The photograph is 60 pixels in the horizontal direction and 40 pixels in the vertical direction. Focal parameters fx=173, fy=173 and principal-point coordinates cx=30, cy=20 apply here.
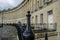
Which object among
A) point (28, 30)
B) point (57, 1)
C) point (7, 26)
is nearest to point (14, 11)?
point (7, 26)

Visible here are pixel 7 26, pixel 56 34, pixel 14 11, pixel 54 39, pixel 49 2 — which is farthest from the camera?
pixel 14 11

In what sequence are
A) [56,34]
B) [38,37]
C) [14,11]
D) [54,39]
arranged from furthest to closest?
1. [14,11]
2. [56,34]
3. [54,39]
4. [38,37]

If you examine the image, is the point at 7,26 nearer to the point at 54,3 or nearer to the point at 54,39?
the point at 54,3

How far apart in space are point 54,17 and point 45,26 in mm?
2034

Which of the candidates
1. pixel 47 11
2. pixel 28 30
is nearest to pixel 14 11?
pixel 47 11

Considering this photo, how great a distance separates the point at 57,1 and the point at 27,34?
1108 cm

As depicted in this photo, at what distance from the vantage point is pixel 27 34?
5.84 m

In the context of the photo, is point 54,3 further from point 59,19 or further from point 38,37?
point 38,37

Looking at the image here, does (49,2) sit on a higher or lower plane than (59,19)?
higher

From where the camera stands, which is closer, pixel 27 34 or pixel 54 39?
pixel 27 34

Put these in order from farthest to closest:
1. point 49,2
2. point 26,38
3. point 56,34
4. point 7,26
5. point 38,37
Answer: point 7,26 < point 49,2 < point 56,34 < point 38,37 < point 26,38

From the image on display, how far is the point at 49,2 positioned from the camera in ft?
60.7

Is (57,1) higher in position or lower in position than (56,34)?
higher

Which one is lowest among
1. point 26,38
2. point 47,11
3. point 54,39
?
point 54,39
